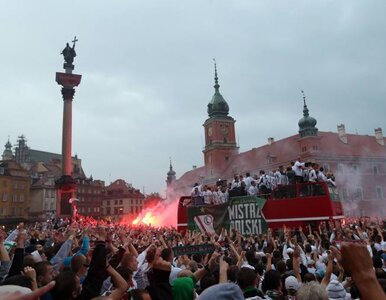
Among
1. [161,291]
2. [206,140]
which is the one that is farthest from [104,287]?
[206,140]

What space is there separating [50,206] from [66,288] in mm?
77859

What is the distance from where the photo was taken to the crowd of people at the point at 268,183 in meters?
18.3

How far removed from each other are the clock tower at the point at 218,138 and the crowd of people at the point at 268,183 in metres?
64.2

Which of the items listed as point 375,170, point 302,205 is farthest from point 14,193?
point 375,170

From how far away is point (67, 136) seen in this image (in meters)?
36.9

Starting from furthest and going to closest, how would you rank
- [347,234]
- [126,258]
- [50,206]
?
[50,206], [347,234], [126,258]

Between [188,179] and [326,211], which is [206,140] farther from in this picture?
[326,211]

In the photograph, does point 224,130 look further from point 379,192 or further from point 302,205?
point 302,205

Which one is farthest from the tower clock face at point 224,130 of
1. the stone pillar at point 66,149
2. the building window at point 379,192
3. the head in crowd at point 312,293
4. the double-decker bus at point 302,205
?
the head in crowd at point 312,293

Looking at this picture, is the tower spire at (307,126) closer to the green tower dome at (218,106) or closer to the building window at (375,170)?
the building window at (375,170)

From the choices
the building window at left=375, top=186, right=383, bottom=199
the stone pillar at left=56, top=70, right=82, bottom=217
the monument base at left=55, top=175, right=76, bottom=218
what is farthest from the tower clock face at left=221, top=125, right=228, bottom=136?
the monument base at left=55, top=175, right=76, bottom=218

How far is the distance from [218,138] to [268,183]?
6972 cm

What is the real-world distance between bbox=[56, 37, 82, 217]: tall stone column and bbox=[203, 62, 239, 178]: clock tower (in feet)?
175

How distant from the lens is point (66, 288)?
11.6 feet
